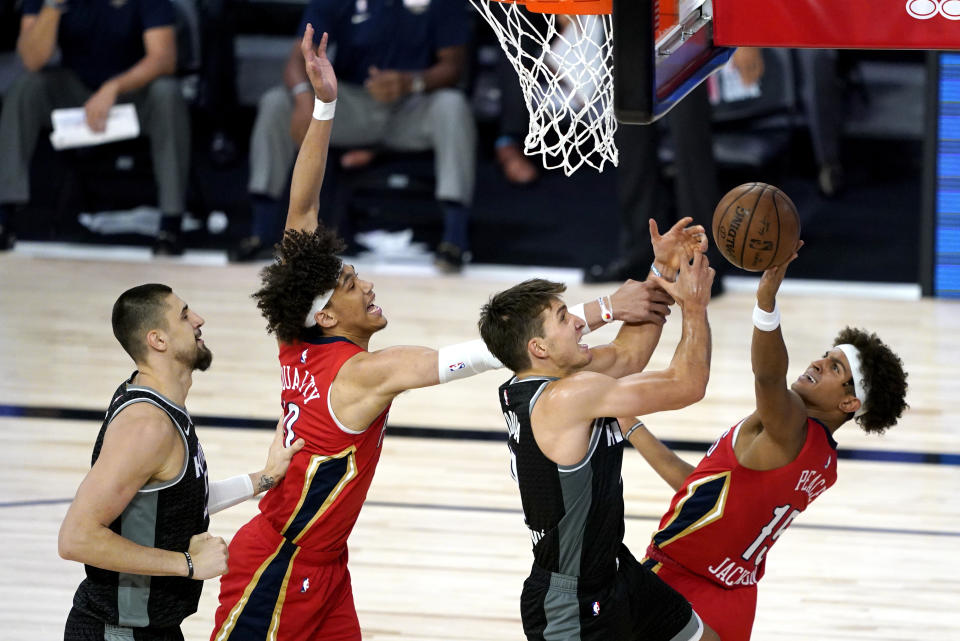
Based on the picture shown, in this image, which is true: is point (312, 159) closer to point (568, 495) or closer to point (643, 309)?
point (643, 309)

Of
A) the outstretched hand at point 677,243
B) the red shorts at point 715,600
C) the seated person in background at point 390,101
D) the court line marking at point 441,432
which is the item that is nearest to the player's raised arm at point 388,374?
the outstretched hand at point 677,243

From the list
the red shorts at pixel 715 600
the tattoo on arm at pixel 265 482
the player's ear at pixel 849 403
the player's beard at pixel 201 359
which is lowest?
the red shorts at pixel 715 600

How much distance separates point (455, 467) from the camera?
6.02m

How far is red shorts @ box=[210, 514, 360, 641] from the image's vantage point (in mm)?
3680

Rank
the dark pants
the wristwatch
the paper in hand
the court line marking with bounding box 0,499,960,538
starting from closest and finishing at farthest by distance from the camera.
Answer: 1. the court line marking with bounding box 0,499,960,538
2. the dark pants
3. the paper in hand
4. the wristwatch

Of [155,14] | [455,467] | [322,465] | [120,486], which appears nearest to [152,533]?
[120,486]

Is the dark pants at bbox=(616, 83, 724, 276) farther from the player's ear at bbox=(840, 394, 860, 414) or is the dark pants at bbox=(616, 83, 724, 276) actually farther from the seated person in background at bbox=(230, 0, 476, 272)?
the player's ear at bbox=(840, 394, 860, 414)

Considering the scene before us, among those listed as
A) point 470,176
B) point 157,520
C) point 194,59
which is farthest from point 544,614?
point 194,59

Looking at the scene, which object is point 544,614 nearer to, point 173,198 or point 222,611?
point 222,611

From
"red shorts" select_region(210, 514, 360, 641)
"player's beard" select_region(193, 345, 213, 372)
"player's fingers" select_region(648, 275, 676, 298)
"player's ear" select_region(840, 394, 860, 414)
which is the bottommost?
"red shorts" select_region(210, 514, 360, 641)

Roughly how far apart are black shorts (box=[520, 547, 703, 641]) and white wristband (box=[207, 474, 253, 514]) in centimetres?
88

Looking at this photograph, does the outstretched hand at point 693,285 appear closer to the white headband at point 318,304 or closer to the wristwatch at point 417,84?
the white headband at point 318,304

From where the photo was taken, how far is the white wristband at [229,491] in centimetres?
379

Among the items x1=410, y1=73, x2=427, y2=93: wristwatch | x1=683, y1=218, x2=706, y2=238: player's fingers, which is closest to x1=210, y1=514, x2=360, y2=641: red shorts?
x1=683, y1=218, x2=706, y2=238: player's fingers
